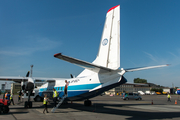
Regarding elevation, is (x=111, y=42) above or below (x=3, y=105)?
above

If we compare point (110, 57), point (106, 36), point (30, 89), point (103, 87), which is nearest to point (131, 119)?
point (103, 87)

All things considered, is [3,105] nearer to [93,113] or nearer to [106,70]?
[93,113]

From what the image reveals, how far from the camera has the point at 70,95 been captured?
13.6 meters

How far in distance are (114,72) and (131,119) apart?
10.1 feet

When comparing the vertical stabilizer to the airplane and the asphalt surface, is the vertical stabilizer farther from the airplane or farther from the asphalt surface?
the asphalt surface

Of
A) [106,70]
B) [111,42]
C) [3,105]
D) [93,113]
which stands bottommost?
[93,113]

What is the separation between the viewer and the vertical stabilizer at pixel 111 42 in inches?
425

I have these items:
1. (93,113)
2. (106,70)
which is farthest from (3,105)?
(106,70)

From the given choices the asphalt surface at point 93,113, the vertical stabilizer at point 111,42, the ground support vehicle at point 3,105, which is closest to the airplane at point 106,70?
the vertical stabilizer at point 111,42

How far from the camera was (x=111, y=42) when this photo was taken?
11.6 metres

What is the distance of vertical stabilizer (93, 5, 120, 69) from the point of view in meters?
10.8

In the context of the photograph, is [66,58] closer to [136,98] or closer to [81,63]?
Answer: [81,63]

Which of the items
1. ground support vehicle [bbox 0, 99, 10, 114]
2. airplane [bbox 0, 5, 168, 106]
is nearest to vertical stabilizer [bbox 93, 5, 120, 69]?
airplane [bbox 0, 5, 168, 106]

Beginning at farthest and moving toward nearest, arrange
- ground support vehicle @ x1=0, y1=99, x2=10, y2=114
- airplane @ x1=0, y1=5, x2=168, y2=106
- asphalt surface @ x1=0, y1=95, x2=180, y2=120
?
ground support vehicle @ x1=0, y1=99, x2=10, y2=114 < airplane @ x1=0, y1=5, x2=168, y2=106 < asphalt surface @ x1=0, y1=95, x2=180, y2=120
